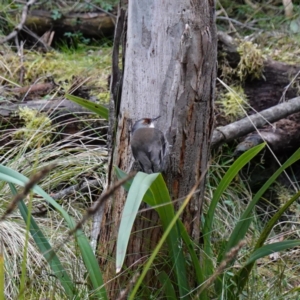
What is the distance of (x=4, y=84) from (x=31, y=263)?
5.71 ft

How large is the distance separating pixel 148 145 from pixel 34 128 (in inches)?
58.1

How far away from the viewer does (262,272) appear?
2314mm

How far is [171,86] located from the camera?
1752 mm

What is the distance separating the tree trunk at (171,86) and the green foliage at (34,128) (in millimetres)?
1120

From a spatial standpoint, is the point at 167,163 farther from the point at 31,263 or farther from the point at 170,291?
the point at 31,263

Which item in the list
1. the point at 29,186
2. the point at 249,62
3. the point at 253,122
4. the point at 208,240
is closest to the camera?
the point at 29,186

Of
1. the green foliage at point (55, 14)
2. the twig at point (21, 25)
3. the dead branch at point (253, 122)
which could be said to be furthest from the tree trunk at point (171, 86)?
the green foliage at point (55, 14)

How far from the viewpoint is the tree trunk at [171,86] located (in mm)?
1725

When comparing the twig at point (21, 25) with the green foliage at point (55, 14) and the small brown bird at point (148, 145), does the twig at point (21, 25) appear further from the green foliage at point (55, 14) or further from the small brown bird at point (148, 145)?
the small brown bird at point (148, 145)

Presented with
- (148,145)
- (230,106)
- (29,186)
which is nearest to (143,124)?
(148,145)

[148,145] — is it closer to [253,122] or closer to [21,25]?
[253,122]

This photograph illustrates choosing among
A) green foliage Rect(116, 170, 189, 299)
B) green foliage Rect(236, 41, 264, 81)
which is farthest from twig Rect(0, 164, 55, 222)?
green foliage Rect(236, 41, 264, 81)

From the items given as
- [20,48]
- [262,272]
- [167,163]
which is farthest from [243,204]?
[20,48]

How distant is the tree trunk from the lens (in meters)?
1.72
